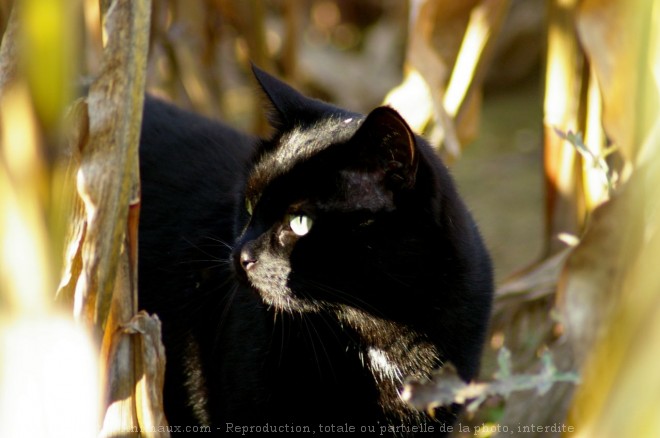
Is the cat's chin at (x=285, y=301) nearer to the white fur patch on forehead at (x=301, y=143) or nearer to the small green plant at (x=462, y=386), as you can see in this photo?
the white fur patch on forehead at (x=301, y=143)

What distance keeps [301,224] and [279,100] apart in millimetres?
240

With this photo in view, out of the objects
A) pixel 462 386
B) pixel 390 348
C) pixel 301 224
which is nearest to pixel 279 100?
pixel 301 224

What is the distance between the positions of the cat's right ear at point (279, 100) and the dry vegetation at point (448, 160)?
0.81 feet

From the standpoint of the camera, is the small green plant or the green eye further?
the green eye

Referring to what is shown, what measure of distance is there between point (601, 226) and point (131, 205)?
1.86ft

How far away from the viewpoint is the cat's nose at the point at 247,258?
1233mm

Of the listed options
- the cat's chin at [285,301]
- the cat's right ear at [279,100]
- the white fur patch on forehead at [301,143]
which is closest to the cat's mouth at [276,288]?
the cat's chin at [285,301]

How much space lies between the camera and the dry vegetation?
2.37ft

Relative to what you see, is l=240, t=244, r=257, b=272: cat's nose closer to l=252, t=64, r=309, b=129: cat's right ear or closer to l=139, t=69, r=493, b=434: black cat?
l=139, t=69, r=493, b=434: black cat

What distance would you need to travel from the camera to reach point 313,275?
1242 millimetres

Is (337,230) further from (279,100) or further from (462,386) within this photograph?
(462,386)

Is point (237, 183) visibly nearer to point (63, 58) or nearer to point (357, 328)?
point (357, 328)

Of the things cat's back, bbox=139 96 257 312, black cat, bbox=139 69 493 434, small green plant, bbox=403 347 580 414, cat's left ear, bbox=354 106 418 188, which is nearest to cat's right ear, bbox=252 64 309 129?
black cat, bbox=139 69 493 434

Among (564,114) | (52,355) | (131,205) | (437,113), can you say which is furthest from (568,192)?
(52,355)
